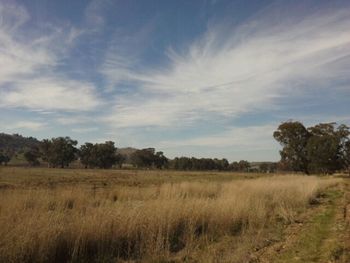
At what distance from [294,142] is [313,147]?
18.7 feet

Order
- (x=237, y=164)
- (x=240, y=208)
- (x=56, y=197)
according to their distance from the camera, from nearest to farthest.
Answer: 1. (x=240, y=208)
2. (x=56, y=197)
3. (x=237, y=164)

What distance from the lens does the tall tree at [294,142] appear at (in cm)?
7712

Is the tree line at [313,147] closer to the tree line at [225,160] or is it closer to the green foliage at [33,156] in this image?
the tree line at [225,160]

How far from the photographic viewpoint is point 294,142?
76938 mm

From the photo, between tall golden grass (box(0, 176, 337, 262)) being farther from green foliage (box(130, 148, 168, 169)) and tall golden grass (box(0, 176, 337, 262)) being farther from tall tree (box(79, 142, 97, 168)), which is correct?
green foliage (box(130, 148, 168, 169))

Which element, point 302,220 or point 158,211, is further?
point 302,220

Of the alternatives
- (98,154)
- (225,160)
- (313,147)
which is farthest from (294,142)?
(225,160)

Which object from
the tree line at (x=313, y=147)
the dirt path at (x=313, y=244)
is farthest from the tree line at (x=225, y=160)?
the dirt path at (x=313, y=244)

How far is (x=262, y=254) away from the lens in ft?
28.0

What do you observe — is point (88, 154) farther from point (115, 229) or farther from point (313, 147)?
point (115, 229)

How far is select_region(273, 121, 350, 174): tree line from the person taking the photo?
71.8 m

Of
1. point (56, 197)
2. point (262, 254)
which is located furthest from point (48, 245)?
point (56, 197)

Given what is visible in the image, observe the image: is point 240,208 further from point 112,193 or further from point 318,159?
point 318,159

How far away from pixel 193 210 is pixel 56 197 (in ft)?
17.6
